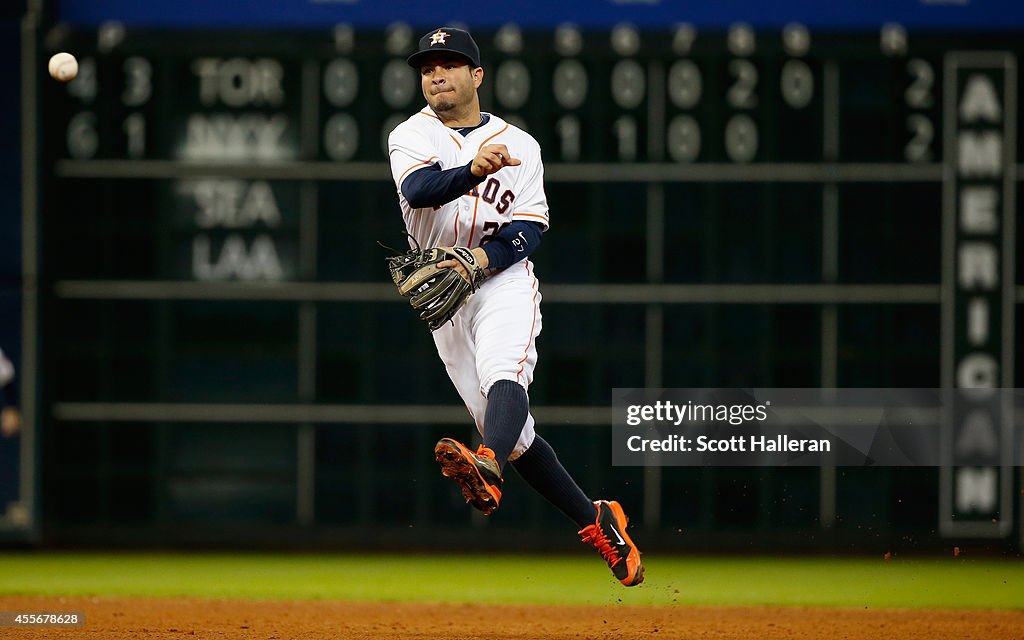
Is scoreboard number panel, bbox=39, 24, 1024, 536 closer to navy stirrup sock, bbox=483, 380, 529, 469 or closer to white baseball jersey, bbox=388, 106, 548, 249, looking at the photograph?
white baseball jersey, bbox=388, 106, 548, 249

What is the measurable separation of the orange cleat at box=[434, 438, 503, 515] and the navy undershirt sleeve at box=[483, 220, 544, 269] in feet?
2.34

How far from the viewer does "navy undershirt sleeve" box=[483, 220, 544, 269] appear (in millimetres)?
5215

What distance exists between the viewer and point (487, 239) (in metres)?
5.33

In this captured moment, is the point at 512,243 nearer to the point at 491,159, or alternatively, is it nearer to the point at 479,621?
the point at 491,159

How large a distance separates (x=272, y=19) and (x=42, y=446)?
9.70ft

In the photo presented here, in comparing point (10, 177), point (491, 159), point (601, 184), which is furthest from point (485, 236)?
point (10, 177)

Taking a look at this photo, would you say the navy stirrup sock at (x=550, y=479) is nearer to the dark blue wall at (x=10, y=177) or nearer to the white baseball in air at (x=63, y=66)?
the white baseball in air at (x=63, y=66)

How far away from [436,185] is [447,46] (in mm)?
519

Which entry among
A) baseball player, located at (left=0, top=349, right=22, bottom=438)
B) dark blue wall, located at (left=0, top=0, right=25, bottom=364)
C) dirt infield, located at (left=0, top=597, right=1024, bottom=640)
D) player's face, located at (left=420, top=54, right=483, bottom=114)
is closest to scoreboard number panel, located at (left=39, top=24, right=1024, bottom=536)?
dark blue wall, located at (left=0, top=0, right=25, bottom=364)

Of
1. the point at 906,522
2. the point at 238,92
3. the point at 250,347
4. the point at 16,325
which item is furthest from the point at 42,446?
the point at 906,522

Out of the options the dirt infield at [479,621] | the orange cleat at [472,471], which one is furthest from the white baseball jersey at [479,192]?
the dirt infield at [479,621]

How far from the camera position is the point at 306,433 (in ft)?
30.9

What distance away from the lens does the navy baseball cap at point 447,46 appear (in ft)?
16.8

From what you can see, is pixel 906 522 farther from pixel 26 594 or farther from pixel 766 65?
pixel 26 594
